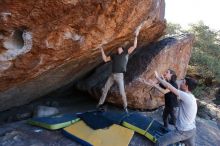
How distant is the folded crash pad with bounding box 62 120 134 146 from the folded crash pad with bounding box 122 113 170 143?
11.5 inches

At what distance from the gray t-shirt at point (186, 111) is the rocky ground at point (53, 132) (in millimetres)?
1860

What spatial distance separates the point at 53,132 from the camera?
868 cm

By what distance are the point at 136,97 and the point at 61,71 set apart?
274cm

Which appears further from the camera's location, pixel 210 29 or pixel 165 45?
pixel 210 29

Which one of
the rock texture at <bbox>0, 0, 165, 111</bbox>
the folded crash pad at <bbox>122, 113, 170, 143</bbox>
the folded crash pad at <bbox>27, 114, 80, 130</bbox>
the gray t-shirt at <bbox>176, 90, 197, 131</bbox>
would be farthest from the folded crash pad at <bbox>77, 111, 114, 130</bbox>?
the gray t-shirt at <bbox>176, 90, 197, 131</bbox>

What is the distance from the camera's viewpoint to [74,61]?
9.87 metres

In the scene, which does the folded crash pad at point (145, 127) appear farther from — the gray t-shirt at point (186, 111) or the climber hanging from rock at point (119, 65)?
the gray t-shirt at point (186, 111)

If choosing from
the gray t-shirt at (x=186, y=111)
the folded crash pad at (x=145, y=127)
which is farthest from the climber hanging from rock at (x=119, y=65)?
the gray t-shirt at (x=186, y=111)

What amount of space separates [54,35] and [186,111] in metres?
3.39

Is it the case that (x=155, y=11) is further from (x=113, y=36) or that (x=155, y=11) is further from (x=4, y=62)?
(x=4, y=62)

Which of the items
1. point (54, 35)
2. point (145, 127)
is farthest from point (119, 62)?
point (54, 35)

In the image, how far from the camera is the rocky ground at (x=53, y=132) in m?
8.24

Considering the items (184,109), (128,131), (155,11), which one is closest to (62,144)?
(128,131)

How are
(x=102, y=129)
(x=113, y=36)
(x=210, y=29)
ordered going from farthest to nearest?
1. (x=210, y=29)
2. (x=113, y=36)
3. (x=102, y=129)
